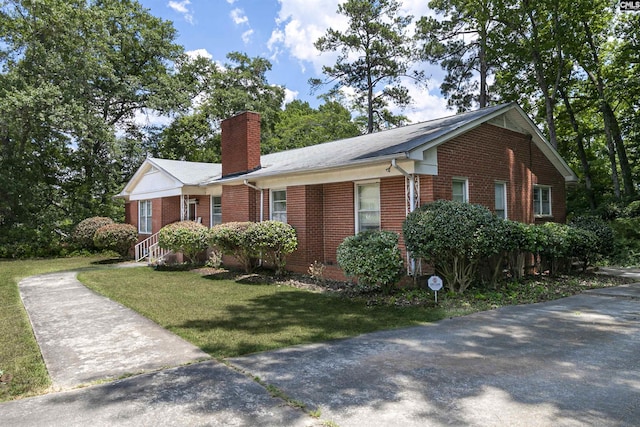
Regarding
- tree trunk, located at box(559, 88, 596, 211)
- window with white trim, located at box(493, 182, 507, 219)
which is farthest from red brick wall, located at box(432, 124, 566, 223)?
tree trunk, located at box(559, 88, 596, 211)

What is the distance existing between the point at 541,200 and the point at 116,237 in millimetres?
17674

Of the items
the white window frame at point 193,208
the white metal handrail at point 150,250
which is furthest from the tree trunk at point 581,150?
the white metal handrail at point 150,250

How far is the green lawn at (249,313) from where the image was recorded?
19.4 ft

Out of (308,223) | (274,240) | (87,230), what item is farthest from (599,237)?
(87,230)

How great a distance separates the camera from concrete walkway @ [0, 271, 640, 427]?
345 centimetres

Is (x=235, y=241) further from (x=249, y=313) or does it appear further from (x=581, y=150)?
(x=581, y=150)

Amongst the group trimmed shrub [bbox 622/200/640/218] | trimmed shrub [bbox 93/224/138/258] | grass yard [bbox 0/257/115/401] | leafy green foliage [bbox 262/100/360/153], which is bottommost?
grass yard [bbox 0/257/115/401]

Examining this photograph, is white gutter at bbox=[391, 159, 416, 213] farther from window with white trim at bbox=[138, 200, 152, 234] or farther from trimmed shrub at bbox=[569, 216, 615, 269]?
window with white trim at bbox=[138, 200, 152, 234]

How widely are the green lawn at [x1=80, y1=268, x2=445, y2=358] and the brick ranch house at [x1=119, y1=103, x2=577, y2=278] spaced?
2.55 meters

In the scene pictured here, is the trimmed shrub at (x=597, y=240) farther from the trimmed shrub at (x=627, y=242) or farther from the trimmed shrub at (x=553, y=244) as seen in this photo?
the trimmed shrub at (x=627, y=242)

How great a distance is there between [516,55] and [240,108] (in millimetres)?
20899

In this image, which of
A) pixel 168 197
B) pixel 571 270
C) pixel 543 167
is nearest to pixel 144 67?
pixel 168 197

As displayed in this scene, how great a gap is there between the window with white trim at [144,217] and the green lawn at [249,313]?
9038 millimetres

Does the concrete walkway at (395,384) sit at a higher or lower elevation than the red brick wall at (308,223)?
lower
